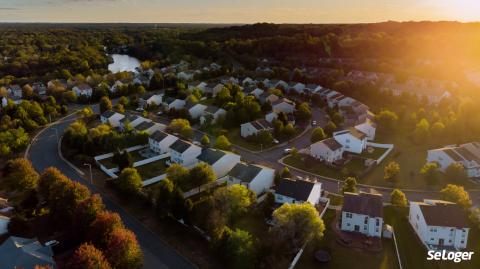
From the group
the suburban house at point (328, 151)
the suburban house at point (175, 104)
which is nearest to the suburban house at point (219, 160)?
the suburban house at point (328, 151)

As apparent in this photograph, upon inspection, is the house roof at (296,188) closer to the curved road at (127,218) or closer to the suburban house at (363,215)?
the suburban house at (363,215)

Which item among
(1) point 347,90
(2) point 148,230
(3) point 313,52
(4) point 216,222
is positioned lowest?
(2) point 148,230

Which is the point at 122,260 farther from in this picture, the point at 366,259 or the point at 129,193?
the point at 366,259

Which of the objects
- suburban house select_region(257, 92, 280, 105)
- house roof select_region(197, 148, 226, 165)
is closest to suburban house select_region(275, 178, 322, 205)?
house roof select_region(197, 148, 226, 165)

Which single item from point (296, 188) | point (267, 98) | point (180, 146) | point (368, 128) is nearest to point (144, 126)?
point (180, 146)

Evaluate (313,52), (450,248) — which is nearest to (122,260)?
(450,248)
